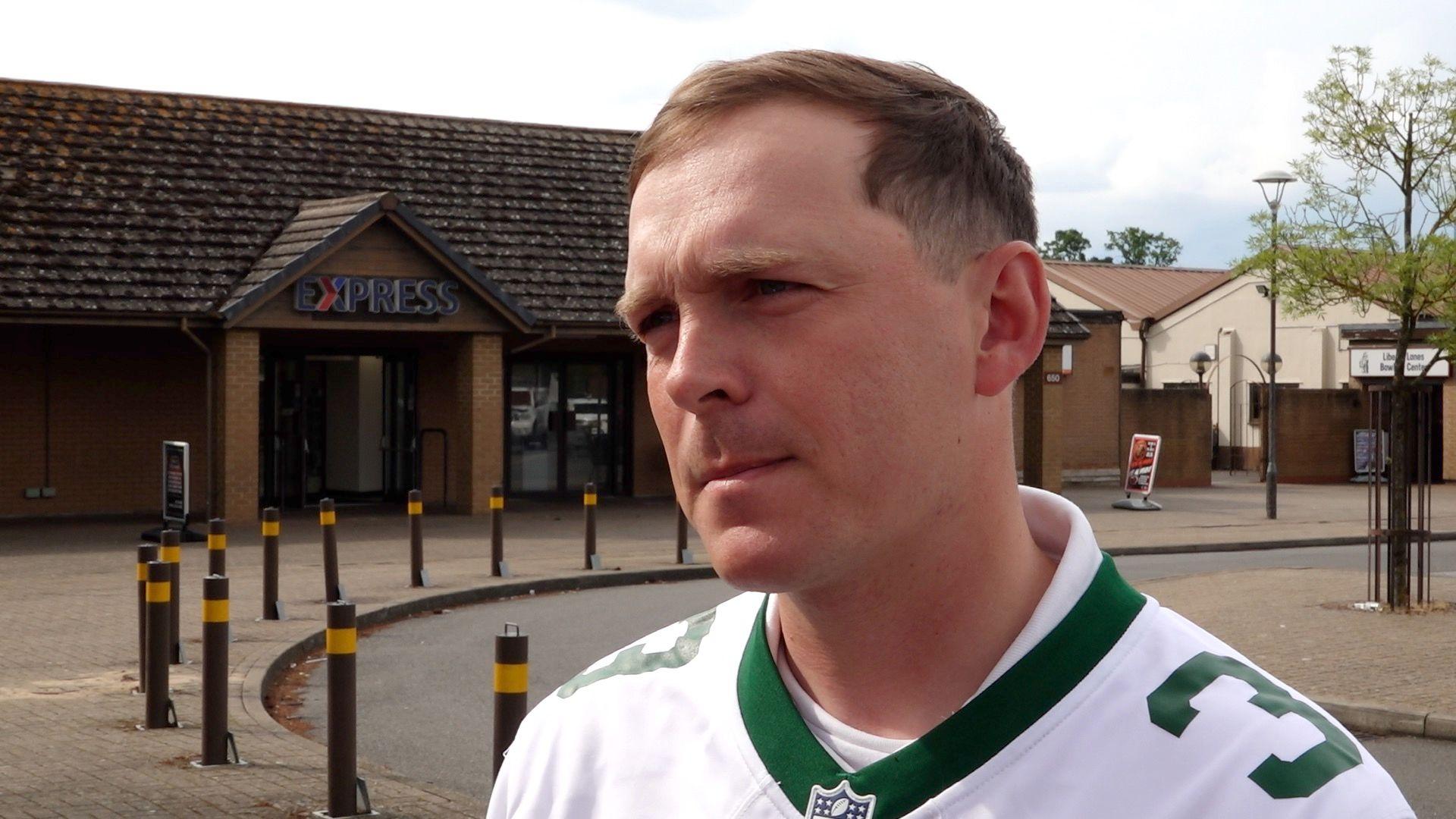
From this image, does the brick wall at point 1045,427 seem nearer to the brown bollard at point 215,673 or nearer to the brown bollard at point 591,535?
the brown bollard at point 591,535

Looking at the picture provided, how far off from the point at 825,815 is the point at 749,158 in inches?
26.4

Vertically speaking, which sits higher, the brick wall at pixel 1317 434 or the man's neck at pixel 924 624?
the man's neck at pixel 924 624

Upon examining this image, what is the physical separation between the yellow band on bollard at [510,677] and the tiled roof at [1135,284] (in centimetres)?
4440

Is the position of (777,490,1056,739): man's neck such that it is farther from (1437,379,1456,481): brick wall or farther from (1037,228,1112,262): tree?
(1037,228,1112,262): tree

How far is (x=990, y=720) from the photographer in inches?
62.4

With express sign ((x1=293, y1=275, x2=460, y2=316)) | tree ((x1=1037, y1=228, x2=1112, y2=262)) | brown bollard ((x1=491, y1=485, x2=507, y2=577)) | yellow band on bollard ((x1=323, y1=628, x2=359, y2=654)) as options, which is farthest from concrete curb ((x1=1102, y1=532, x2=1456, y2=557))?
tree ((x1=1037, y1=228, x2=1112, y2=262))

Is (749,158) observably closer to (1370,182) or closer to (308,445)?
(1370,182)

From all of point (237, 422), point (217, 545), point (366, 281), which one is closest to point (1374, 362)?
point (366, 281)

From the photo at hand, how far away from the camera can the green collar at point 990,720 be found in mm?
1581

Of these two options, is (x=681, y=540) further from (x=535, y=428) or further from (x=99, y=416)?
(x=99, y=416)

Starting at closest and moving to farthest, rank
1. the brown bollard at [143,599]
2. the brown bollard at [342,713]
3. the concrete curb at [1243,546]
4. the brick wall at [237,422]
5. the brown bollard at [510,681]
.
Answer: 1. the brown bollard at [510,681]
2. the brown bollard at [342,713]
3. the brown bollard at [143,599]
4. the concrete curb at [1243,546]
5. the brick wall at [237,422]

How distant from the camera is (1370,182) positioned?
1500cm

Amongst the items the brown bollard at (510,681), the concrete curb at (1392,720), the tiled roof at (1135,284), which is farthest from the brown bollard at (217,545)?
the tiled roof at (1135,284)

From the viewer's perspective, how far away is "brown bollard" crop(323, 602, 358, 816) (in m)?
7.20
